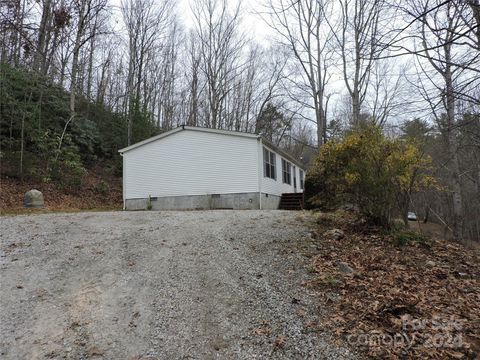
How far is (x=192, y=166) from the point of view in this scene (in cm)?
1438

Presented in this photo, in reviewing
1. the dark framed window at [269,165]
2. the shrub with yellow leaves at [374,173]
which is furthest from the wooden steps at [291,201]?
the shrub with yellow leaves at [374,173]

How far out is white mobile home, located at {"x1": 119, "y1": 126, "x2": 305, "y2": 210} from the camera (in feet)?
44.5

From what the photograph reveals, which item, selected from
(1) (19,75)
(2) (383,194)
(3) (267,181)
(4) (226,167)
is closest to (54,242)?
(2) (383,194)

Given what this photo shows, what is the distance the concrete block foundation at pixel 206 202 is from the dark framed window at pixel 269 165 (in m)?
0.99

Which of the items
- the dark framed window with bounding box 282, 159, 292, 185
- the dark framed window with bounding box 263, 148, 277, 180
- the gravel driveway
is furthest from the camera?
the dark framed window with bounding box 282, 159, 292, 185

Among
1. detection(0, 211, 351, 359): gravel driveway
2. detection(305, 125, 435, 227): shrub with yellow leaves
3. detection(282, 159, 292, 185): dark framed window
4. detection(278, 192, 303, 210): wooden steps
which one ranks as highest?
detection(282, 159, 292, 185): dark framed window

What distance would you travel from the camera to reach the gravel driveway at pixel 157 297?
315cm

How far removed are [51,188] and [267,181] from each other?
980cm

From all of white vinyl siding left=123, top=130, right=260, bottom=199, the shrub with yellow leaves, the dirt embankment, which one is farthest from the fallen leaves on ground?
the dirt embankment

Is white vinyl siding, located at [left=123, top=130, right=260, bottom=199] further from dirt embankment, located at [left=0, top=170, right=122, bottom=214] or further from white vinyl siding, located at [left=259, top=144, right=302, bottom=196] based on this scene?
dirt embankment, located at [left=0, top=170, right=122, bottom=214]

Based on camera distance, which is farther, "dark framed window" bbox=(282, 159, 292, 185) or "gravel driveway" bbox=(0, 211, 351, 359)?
"dark framed window" bbox=(282, 159, 292, 185)

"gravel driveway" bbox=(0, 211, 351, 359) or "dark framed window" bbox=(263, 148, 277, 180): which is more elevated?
"dark framed window" bbox=(263, 148, 277, 180)

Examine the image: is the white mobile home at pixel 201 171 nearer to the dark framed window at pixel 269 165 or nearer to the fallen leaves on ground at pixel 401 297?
the dark framed window at pixel 269 165

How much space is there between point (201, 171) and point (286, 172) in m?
5.83
